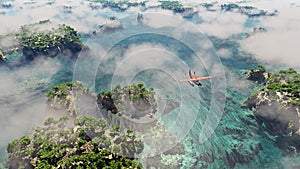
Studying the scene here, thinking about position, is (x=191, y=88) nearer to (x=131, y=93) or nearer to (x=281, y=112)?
(x=131, y=93)

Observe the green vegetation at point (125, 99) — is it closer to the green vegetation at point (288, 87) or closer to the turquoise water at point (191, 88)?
the turquoise water at point (191, 88)

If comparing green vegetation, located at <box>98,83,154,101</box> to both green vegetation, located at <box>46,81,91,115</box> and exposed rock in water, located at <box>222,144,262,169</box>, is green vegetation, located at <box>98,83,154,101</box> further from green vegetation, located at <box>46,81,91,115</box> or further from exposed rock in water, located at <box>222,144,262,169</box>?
exposed rock in water, located at <box>222,144,262,169</box>

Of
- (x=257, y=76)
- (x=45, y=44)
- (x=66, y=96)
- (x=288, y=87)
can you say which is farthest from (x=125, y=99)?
(x=45, y=44)

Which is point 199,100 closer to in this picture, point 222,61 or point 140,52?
point 222,61

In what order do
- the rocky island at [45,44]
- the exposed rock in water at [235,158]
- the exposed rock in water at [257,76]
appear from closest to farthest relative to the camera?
the exposed rock in water at [235,158]
the exposed rock in water at [257,76]
the rocky island at [45,44]

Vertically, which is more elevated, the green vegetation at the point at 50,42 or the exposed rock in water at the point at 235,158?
the green vegetation at the point at 50,42

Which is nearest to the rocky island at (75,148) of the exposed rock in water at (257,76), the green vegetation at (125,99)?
the green vegetation at (125,99)
